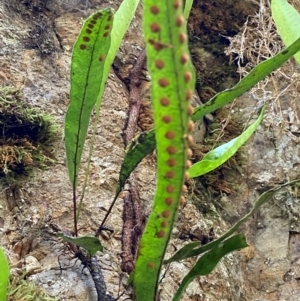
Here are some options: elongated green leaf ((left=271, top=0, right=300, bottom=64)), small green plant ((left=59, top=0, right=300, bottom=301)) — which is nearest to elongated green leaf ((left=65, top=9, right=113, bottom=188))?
small green plant ((left=59, top=0, right=300, bottom=301))

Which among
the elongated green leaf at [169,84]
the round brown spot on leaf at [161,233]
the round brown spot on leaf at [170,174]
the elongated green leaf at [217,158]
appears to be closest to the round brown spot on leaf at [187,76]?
the elongated green leaf at [169,84]

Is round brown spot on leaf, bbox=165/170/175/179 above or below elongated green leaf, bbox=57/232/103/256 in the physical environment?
above

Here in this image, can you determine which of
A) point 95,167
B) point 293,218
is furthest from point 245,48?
point 95,167

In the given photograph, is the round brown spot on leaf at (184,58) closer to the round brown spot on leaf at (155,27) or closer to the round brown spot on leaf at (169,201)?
the round brown spot on leaf at (155,27)

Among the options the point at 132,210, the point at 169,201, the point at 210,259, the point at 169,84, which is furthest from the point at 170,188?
the point at 132,210

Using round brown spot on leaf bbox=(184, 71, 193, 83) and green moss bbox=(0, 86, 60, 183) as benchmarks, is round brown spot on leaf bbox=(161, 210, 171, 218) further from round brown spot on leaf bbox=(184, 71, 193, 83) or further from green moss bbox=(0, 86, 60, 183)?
green moss bbox=(0, 86, 60, 183)

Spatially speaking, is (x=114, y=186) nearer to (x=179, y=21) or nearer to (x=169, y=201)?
(x=169, y=201)
